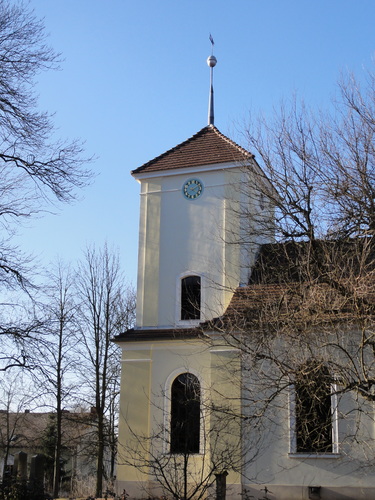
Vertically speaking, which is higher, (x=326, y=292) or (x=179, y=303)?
(x=179, y=303)

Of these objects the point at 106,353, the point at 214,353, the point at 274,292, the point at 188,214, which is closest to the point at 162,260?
the point at 188,214

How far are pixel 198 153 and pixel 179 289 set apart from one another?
5137 millimetres

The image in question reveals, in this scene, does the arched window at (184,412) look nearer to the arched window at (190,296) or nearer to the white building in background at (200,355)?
the white building in background at (200,355)

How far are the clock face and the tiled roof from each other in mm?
610

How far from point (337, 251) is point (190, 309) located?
983 cm

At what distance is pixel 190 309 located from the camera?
21906mm

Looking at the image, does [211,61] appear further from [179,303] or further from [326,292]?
[326,292]

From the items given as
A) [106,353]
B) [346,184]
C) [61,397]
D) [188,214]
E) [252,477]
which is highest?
[188,214]

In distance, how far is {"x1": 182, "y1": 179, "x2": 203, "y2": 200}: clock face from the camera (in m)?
22.8

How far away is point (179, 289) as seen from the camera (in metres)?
22.1

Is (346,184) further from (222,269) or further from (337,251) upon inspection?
(222,269)

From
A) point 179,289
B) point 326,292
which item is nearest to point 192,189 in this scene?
point 179,289

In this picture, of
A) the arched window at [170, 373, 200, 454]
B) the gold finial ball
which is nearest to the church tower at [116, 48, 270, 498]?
the arched window at [170, 373, 200, 454]

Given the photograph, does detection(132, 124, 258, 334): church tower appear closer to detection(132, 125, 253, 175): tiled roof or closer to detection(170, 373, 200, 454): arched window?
detection(132, 125, 253, 175): tiled roof
